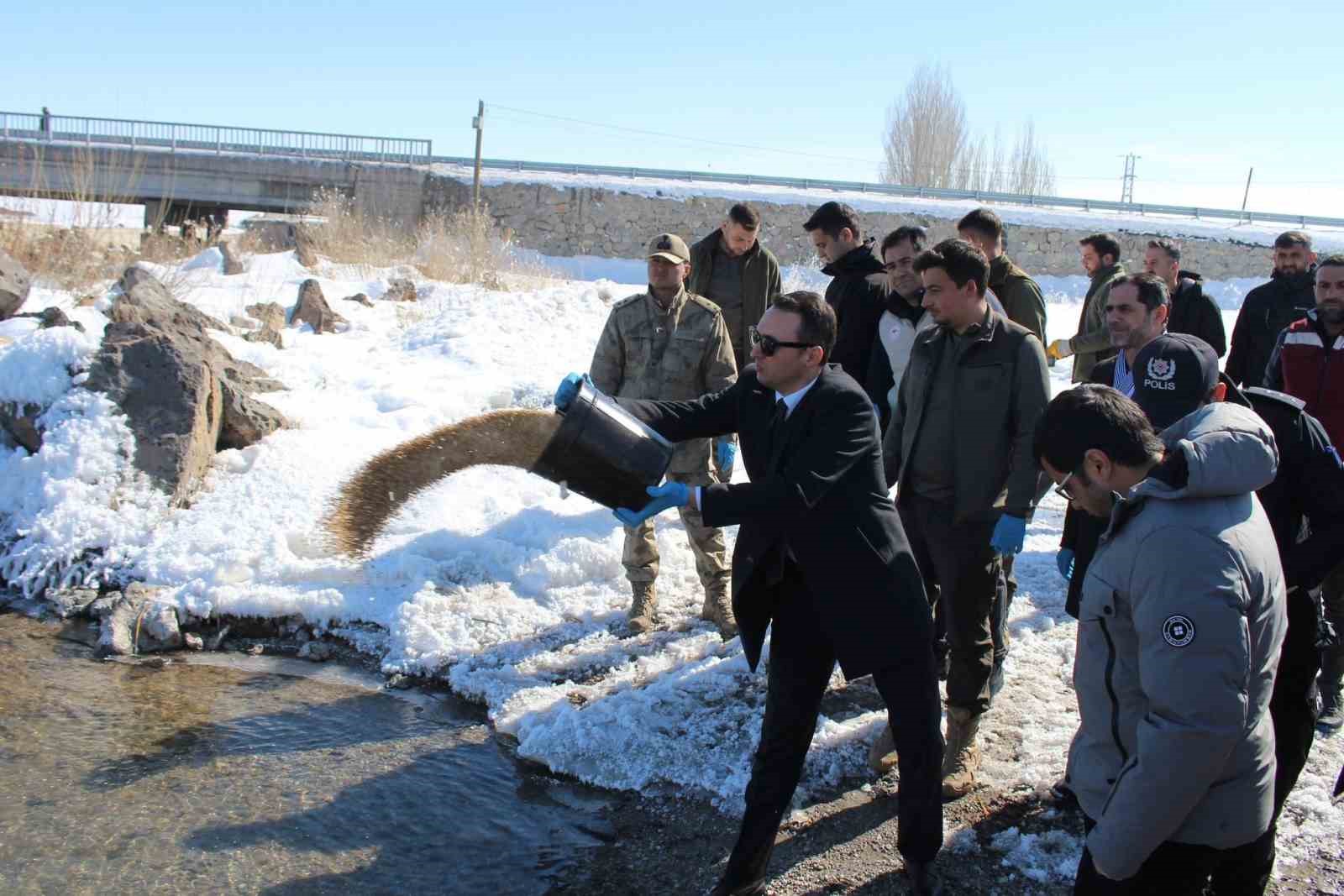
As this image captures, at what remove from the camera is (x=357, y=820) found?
399 centimetres

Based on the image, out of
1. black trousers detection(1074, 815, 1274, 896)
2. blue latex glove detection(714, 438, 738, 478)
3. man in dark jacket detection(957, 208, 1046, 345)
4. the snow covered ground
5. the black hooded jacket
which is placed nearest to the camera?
black trousers detection(1074, 815, 1274, 896)

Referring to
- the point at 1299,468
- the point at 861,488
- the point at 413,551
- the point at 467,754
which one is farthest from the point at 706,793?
the point at 413,551

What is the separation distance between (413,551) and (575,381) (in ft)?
11.2

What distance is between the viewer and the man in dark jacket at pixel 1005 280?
500 centimetres

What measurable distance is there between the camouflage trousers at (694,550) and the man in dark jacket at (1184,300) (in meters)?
3.14

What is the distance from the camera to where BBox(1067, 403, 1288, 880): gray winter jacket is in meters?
1.97

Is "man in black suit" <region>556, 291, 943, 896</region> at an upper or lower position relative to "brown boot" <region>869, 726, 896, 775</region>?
upper

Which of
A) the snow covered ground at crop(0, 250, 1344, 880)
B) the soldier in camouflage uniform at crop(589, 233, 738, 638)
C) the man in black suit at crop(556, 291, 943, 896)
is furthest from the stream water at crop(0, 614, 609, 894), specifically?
the soldier in camouflage uniform at crop(589, 233, 738, 638)

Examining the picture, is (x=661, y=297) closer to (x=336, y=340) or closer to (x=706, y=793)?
(x=706, y=793)

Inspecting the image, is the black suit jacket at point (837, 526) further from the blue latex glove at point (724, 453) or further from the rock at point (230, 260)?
the rock at point (230, 260)

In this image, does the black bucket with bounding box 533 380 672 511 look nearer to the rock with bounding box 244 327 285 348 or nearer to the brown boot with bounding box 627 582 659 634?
the brown boot with bounding box 627 582 659 634

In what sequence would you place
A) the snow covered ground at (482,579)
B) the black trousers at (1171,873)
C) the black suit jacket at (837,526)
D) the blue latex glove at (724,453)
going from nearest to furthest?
1. the black trousers at (1171,873)
2. the black suit jacket at (837,526)
3. the snow covered ground at (482,579)
4. the blue latex glove at (724,453)

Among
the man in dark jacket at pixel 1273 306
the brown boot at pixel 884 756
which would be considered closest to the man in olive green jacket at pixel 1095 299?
the man in dark jacket at pixel 1273 306

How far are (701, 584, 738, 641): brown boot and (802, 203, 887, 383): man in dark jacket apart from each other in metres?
1.37
